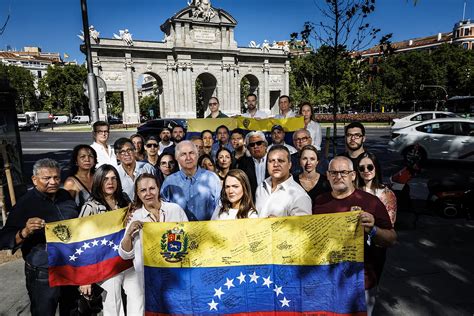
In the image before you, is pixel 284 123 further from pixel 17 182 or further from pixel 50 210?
pixel 17 182

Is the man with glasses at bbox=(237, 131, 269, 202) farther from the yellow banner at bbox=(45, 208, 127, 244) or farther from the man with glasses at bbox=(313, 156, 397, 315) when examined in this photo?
the yellow banner at bbox=(45, 208, 127, 244)

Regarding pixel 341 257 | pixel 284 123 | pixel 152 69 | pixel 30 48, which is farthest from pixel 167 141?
pixel 30 48

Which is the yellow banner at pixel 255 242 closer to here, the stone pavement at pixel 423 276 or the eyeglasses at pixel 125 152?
the stone pavement at pixel 423 276

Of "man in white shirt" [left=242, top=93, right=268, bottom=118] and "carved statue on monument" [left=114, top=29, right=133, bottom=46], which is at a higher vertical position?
"carved statue on monument" [left=114, top=29, right=133, bottom=46]

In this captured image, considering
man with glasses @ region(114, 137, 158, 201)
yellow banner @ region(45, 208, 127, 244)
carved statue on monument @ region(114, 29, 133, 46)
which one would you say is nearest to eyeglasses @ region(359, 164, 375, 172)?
yellow banner @ region(45, 208, 127, 244)

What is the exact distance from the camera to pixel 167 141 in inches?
Answer: 261

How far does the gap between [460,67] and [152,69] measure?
197ft

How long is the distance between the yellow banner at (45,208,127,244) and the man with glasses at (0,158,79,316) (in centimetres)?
14

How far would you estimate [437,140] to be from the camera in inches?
471

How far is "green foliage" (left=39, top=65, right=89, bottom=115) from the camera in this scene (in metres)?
77.3

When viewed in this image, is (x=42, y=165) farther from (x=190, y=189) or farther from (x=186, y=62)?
(x=186, y=62)

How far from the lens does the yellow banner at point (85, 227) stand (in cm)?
293

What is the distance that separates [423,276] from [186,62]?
4148 centimetres

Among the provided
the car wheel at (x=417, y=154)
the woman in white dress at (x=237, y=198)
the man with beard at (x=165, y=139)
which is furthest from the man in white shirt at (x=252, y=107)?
the car wheel at (x=417, y=154)
